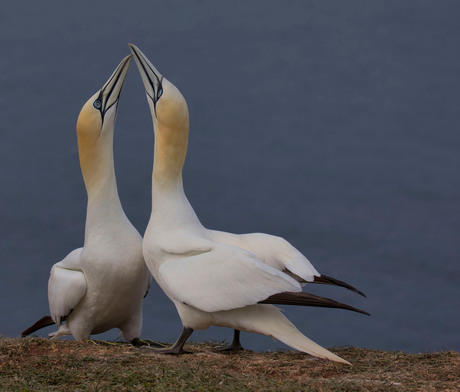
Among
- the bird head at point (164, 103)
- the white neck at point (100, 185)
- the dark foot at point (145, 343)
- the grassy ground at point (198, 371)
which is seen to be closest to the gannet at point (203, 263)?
the bird head at point (164, 103)

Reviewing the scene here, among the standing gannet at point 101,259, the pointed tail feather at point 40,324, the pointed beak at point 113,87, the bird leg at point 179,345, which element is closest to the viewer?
the bird leg at point 179,345

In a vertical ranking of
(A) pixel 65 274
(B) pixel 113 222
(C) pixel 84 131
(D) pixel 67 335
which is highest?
(C) pixel 84 131

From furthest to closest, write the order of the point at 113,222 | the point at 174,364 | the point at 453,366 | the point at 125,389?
the point at 113,222 → the point at 453,366 → the point at 174,364 → the point at 125,389

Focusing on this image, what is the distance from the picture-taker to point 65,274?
842 centimetres

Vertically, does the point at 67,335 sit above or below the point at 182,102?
below

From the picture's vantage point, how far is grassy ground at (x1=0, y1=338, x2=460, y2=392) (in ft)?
21.0

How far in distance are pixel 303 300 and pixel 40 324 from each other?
134 inches

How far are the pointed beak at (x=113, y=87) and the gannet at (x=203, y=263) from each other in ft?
1.47

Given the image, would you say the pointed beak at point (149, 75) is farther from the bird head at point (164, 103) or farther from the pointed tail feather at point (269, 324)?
the pointed tail feather at point (269, 324)

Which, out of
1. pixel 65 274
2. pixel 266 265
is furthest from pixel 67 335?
pixel 266 265

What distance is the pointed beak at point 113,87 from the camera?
848 cm

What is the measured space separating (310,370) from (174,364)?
1022 millimetres

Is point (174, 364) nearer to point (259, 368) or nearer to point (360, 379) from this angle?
point (259, 368)

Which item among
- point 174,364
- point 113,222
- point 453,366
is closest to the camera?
point 174,364
